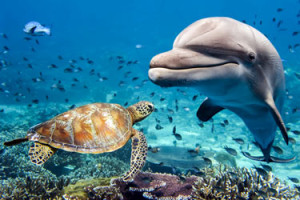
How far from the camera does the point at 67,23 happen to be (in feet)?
431

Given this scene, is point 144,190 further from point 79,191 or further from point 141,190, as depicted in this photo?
point 79,191

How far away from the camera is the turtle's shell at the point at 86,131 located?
11.3 feet

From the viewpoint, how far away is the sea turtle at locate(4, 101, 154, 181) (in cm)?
343

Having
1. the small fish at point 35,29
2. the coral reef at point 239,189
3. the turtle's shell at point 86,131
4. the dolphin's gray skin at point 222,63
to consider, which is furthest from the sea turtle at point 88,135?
the small fish at point 35,29

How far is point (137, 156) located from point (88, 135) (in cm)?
109

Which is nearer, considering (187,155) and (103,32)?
(187,155)

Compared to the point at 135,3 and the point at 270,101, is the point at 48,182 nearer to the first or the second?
the point at 270,101

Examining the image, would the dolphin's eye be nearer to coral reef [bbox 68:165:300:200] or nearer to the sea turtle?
the sea turtle

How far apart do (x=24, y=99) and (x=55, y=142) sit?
968 inches

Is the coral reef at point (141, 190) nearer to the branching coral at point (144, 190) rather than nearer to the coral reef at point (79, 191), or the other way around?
the branching coral at point (144, 190)

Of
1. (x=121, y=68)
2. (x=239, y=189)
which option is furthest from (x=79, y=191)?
(x=121, y=68)

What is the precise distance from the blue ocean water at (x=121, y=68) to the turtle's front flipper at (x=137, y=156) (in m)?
4.06

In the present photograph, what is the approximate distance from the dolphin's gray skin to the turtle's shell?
2396mm

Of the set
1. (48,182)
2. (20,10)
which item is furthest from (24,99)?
(20,10)
